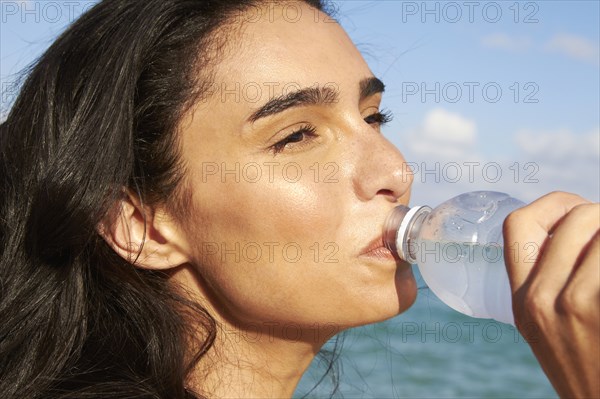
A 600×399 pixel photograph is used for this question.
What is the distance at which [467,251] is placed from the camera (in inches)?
114

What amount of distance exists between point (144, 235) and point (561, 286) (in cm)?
155

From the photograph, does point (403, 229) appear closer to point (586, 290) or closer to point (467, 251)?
point (467, 251)

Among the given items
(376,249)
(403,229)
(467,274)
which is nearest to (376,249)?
(376,249)

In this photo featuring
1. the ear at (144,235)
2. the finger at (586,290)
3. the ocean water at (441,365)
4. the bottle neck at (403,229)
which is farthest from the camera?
the ocean water at (441,365)

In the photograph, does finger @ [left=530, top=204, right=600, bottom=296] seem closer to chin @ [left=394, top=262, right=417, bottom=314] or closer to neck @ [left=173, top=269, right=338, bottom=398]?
chin @ [left=394, top=262, right=417, bottom=314]

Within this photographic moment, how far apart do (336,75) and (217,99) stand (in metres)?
0.42

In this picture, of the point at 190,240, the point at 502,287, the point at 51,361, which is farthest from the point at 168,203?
the point at 502,287

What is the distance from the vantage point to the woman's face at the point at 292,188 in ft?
8.57

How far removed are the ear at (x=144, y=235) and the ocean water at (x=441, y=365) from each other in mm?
7250

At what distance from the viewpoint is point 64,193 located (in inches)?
107

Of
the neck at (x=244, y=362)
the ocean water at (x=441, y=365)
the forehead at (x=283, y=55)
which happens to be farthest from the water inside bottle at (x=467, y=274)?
the ocean water at (x=441, y=365)

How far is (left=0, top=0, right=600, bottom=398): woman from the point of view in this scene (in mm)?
2633

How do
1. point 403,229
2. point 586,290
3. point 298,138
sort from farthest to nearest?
point 298,138, point 403,229, point 586,290

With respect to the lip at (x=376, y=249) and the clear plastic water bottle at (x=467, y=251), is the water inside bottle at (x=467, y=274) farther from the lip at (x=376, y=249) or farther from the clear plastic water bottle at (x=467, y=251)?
the lip at (x=376, y=249)
